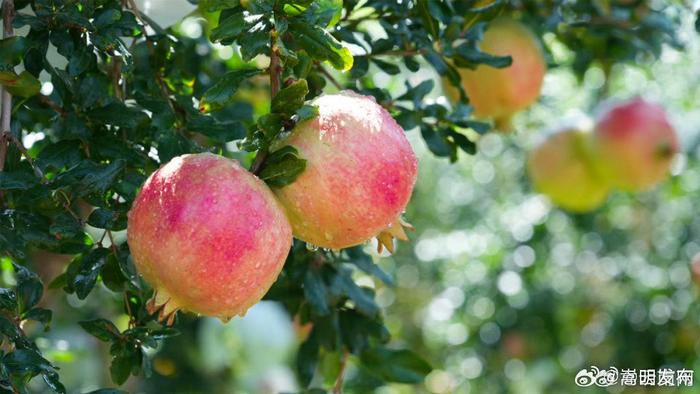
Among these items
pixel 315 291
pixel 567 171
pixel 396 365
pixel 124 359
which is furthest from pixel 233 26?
pixel 567 171

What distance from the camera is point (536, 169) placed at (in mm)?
2664

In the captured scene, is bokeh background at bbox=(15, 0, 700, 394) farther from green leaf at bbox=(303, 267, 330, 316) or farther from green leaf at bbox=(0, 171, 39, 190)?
green leaf at bbox=(0, 171, 39, 190)

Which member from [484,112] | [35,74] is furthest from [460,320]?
[35,74]

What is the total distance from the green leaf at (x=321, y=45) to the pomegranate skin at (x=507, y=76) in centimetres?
74

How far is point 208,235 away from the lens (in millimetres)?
802

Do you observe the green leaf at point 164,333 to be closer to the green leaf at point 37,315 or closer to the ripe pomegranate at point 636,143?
the green leaf at point 37,315

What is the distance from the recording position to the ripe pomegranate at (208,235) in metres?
0.80

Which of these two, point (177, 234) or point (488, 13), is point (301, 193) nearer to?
point (177, 234)

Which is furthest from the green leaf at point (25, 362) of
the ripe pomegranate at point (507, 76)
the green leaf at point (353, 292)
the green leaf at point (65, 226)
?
the ripe pomegranate at point (507, 76)

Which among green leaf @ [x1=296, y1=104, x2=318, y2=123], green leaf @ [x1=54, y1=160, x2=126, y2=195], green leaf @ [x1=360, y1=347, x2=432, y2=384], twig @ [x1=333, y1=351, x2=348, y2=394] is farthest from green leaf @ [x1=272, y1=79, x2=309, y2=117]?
green leaf @ [x1=360, y1=347, x2=432, y2=384]

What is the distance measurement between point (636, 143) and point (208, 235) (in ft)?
6.37

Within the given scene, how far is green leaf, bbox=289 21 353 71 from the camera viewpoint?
2.96ft

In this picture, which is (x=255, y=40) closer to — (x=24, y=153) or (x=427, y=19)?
(x=24, y=153)

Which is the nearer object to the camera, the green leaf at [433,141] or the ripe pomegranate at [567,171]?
the green leaf at [433,141]
